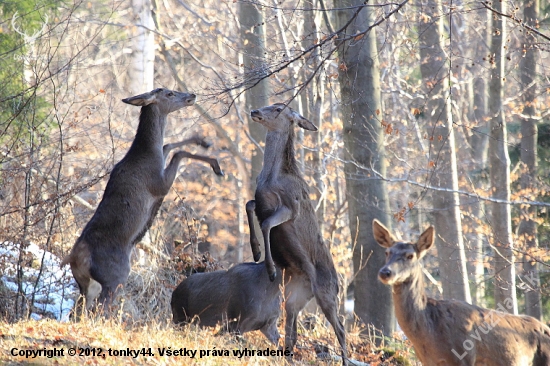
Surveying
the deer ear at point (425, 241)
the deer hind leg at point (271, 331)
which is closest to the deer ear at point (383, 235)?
the deer ear at point (425, 241)

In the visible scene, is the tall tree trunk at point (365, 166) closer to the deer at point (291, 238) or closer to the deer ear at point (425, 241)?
the deer at point (291, 238)

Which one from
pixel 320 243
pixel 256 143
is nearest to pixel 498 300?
pixel 256 143

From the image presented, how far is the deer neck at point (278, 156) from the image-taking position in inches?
361

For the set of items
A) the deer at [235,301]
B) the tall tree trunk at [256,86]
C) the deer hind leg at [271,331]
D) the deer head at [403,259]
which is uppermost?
the tall tree trunk at [256,86]

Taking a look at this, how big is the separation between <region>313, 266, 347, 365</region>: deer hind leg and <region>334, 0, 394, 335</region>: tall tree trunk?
244 centimetres

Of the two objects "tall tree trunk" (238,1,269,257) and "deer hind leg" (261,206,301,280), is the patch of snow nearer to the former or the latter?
"deer hind leg" (261,206,301,280)

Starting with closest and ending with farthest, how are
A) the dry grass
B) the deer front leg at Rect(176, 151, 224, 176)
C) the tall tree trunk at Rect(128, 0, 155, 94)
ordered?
the dry grass → the deer front leg at Rect(176, 151, 224, 176) → the tall tree trunk at Rect(128, 0, 155, 94)

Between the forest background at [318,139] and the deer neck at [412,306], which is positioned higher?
the forest background at [318,139]

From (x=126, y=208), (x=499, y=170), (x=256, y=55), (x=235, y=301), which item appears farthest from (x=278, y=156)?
(x=499, y=170)

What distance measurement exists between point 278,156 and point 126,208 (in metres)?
1.96

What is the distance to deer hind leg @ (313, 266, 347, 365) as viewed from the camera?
8359 millimetres

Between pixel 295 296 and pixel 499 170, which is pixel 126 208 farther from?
pixel 499 170

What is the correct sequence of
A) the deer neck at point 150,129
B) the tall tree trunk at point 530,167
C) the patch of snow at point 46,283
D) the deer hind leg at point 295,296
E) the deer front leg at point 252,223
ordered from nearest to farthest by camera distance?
the deer hind leg at point 295,296, the deer front leg at point 252,223, the deer neck at point 150,129, the patch of snow at point 46,283, the tall tree trunk at point 530,167

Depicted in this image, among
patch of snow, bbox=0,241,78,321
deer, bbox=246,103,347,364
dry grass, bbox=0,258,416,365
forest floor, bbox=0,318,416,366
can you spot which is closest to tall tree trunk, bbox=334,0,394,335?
dry grass, bbox=0,258,416,365
